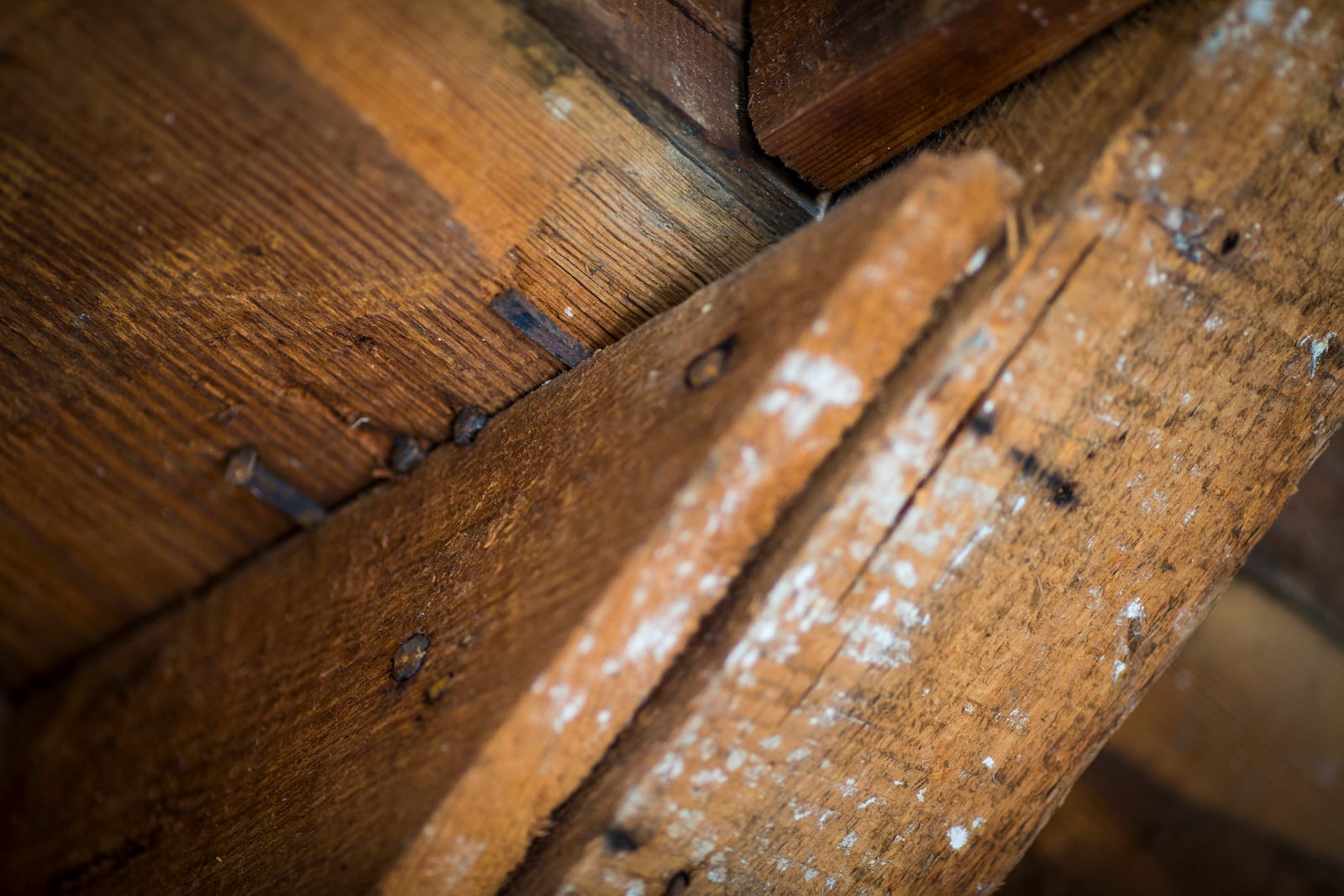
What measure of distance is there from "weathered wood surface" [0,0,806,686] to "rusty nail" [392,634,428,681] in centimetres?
27

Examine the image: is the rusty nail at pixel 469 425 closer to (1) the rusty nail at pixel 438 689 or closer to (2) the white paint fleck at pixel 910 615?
(1) the rusty nail at pixel 438 689

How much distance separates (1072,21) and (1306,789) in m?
1.48

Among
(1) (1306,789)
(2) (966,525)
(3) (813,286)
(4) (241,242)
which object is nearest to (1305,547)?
(1) (1306,789)

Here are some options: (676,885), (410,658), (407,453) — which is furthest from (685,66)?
(676,885)

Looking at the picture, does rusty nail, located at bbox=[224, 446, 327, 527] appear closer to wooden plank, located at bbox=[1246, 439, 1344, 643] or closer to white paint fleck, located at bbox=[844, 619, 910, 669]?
white paint fleck, located at bbox=[844, 619, 910, 669]

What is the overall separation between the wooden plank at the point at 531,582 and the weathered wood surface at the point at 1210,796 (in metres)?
1.17

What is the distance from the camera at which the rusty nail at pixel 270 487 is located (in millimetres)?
1020

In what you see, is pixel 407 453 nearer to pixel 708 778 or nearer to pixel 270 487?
pixel 270 487

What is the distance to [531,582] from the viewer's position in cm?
69

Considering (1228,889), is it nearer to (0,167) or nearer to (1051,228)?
(1051,228)

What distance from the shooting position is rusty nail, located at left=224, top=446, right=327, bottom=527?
102 centimetres

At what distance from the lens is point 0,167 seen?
29.1 inches

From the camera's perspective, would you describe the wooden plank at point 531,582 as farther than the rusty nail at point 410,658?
No

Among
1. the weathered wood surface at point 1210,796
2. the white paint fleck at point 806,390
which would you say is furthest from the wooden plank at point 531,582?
the weathered wood surface at point 1210,796
